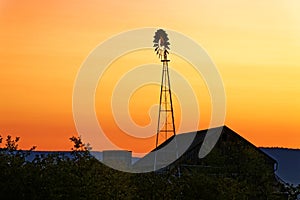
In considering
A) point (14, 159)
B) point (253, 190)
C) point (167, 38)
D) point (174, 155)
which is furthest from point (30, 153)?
point (174, 155)

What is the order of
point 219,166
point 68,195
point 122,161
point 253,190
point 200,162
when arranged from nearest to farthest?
point 68,195 < point 122,161 < point 253,190 < point 219,166 < point 200,162

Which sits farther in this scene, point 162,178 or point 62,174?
point 162,178

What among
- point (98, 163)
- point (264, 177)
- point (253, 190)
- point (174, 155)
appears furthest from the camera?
point (174, 155)

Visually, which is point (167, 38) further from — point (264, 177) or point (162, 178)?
point (162, 178)

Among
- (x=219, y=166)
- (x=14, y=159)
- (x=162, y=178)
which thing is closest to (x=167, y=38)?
(x=219, y=166)

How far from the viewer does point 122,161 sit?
5125 centimetres

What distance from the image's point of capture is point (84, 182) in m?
42.7

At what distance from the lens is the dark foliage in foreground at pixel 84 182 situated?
4181 cm

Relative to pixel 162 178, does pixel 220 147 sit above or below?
above

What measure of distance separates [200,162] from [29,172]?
32878mm

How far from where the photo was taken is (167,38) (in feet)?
219

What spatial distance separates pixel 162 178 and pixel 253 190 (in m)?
10.2

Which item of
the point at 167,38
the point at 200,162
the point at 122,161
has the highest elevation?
the point at 167,38

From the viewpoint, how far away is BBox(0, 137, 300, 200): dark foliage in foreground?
137 ft
